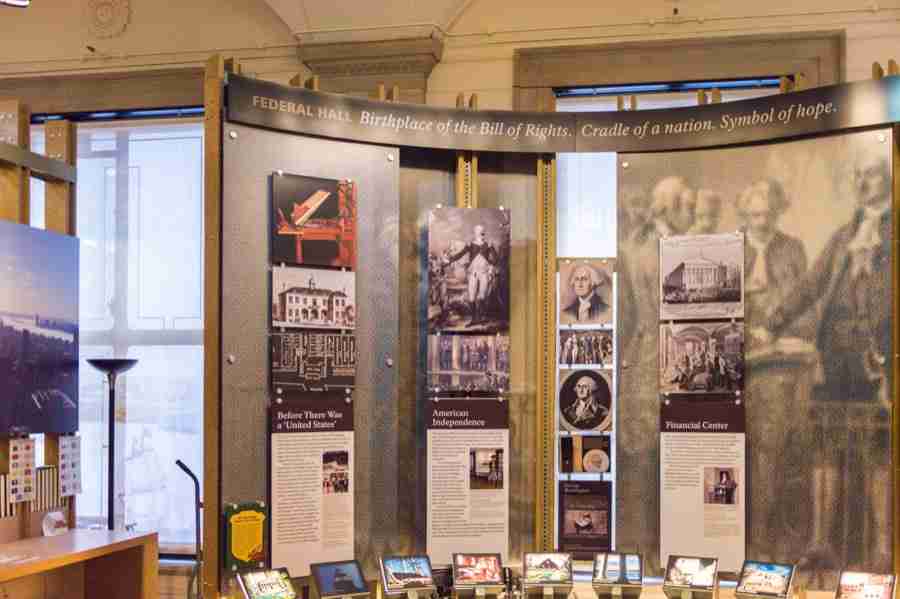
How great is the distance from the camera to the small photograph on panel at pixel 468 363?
17.1 ft

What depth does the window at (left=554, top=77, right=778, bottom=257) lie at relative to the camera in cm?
622

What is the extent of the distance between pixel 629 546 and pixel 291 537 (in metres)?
1.71

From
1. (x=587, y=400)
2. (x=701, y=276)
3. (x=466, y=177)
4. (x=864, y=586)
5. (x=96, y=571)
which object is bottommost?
(x=96, y=571)

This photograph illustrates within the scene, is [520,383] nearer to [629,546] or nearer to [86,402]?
[629,546]

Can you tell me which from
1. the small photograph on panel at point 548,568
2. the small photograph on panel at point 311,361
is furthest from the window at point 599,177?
the small photograph on panel at point 548,568

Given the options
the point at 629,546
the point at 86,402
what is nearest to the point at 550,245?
the point at 629,546

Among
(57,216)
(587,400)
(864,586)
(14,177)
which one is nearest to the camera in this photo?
(864,586)

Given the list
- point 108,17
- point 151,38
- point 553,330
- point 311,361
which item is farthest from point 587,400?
point 108,17

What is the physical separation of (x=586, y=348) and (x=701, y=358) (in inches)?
22.9

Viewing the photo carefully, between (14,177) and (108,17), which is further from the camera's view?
(108,17)

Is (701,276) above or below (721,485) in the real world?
above

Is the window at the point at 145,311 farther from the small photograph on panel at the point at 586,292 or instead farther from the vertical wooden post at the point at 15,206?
the small photograph on panel at the point at 586,292

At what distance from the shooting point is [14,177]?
5.03 m

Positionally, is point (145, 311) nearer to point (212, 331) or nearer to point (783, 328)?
point (212, 331)
